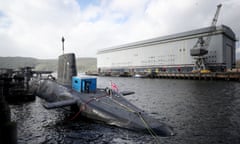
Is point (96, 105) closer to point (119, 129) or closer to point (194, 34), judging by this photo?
point (119, 129)

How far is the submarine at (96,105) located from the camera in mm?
7551

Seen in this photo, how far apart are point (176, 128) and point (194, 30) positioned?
64051mm

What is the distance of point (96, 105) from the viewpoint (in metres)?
9.21

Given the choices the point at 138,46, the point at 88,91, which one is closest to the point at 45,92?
the point at 88,91

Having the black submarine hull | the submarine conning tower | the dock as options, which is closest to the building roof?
the dock

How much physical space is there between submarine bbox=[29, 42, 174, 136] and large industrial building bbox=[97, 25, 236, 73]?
57006 millimetres

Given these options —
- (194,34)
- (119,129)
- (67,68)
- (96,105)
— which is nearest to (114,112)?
(119,129)

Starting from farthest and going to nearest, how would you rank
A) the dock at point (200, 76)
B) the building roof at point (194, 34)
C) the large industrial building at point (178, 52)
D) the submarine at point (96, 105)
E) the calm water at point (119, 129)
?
the building roof at point (194, 34)
the large industrial building at point (178, 52)
the dock at point (200, 76)
the submarine at point (96, 105)
the calm water at point (119, 129)

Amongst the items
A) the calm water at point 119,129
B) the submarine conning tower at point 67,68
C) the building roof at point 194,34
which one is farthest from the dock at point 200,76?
the submarine conning tower at point 67,68

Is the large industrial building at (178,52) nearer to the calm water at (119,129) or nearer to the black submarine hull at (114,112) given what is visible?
the calm water at (119,129)

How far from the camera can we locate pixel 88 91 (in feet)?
38.5

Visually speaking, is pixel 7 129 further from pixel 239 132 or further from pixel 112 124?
pixel 239 132

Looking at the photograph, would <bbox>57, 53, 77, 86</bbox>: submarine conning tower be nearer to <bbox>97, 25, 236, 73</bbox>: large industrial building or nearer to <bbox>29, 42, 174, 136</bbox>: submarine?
<bbox>29, 42, 174, 136</bbox>: submarine

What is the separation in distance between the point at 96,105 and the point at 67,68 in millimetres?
6335
